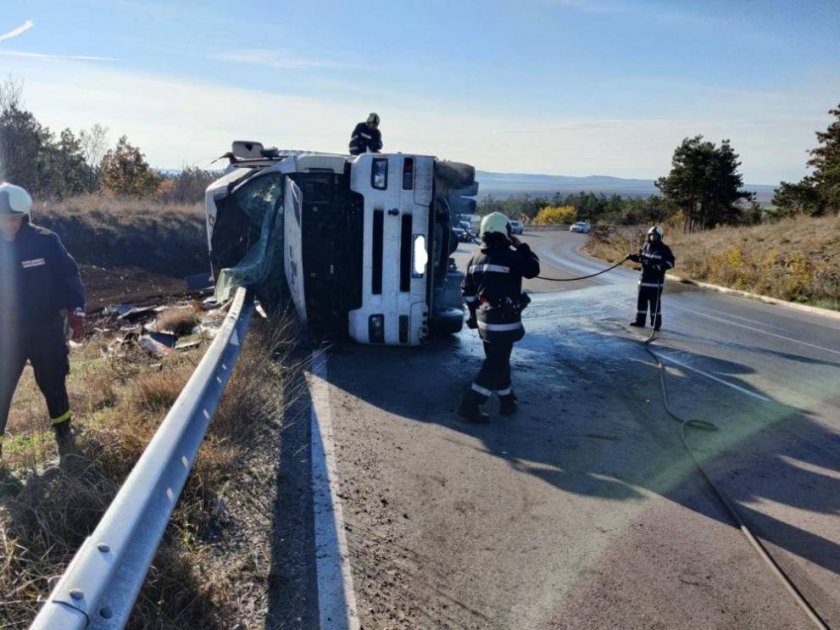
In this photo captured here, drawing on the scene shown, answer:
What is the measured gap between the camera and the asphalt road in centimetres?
290

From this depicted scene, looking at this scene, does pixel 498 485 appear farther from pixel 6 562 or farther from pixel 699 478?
pixel 6 562

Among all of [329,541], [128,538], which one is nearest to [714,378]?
[329,541]

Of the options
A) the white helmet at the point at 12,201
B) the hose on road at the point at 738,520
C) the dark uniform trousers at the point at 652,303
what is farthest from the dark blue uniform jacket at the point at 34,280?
the dark uniform trousers at the point at 652,303

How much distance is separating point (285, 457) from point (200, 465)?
2.59 feet

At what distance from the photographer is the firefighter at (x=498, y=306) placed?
532 centimetres

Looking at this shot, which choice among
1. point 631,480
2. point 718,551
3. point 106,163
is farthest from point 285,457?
point 106,163

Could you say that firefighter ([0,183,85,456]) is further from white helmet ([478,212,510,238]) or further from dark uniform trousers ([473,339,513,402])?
white helmet ([478,212,510,238])

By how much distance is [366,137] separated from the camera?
948 centimetres

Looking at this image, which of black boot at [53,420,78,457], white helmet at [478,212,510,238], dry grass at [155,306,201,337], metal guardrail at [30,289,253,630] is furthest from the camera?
dry grass at [155,306,201,337]

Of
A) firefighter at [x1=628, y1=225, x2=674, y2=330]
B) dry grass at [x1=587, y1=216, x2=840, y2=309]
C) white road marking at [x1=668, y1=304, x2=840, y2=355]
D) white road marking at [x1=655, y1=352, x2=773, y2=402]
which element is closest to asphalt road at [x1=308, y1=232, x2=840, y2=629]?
white road marking at [x1=655, y1=352, x2=773, y2=402]

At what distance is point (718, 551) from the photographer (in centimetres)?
336

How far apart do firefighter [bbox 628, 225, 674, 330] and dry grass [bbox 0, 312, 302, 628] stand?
19.4 ft

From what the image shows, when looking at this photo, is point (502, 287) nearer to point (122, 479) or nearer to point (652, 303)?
point (122, 479)

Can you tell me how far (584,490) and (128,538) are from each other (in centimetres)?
283
